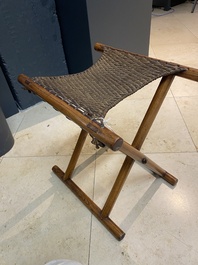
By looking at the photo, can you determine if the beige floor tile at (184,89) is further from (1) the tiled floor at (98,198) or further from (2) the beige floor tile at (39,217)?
(2) the beige floor tile at (39,217)

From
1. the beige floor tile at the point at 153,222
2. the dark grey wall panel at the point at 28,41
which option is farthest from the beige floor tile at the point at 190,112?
the dark grey wall panel at the point at 28,41

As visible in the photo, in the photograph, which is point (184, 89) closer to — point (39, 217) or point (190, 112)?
point (190, 112)

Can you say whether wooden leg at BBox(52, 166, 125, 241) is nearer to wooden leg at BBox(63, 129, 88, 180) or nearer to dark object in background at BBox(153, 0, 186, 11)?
wooden leg at BBox(63, 129, 88, 180)

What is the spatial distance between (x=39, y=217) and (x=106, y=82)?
21.8 inches

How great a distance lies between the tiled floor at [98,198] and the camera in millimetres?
662

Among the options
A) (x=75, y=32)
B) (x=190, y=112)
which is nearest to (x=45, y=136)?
(x=75, y=32)

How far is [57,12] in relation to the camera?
1204 mm

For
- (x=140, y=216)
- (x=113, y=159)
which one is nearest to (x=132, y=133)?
(x=113, y=159)

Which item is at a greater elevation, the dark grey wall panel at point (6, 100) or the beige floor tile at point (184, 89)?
the dark grey wall panel at point (6, 100)

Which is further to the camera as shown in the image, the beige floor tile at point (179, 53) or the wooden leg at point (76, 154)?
the beige floor tile at point (179, 53)

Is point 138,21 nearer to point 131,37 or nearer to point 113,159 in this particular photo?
point 131,37

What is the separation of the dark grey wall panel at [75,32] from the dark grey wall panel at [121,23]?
37mm

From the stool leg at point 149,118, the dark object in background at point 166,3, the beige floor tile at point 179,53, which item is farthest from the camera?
the dark object in background at point 166,3

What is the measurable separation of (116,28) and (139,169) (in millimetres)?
893
